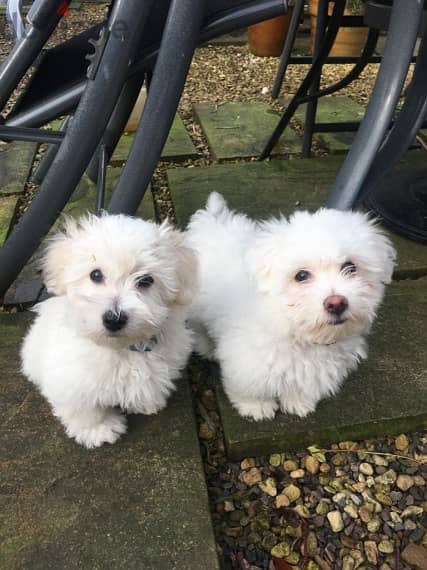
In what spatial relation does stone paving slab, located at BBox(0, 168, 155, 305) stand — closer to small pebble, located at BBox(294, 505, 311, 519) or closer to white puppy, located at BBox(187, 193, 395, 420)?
white puppy, located at BBox(187, 193, 395, 420)

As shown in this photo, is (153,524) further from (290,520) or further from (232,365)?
(232,365)

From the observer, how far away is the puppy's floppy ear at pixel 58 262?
1677 mm

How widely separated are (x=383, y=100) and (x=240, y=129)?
9.51 ft

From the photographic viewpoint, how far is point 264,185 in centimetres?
373

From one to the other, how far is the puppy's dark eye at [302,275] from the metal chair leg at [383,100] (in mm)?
587

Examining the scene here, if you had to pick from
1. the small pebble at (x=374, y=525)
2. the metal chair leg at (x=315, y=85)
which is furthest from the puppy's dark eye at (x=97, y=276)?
the metal chair leg at (x=315, y=85)

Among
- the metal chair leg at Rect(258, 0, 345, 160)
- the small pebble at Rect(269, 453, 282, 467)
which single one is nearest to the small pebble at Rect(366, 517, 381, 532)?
the small pebble at Rect(269, 453, 282, 467)

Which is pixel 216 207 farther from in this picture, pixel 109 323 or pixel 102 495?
pixel 102 495

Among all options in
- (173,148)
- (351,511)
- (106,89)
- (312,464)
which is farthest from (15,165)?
(351,511)

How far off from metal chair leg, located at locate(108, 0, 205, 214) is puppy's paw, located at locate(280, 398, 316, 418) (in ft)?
3.67

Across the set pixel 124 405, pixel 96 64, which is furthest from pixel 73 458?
pixel 96 64

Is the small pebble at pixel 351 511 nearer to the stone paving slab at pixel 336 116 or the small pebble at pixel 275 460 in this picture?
the small pebble at pixel 275 460

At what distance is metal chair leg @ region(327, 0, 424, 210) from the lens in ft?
6.45

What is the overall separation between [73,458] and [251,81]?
19.1ft
